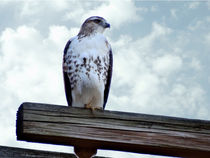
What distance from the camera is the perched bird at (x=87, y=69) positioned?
453 cm

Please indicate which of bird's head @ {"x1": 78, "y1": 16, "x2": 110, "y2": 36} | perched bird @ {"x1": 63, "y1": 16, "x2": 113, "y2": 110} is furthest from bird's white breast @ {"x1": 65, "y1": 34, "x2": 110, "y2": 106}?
bird's head @ {"x1": 78, "y1": 16, "x2": 110, "y2": 36}

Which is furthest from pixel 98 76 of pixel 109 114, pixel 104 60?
pixel 109 114

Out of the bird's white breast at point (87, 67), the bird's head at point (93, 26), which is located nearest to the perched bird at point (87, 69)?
the bird's white breast at point (87, 67)

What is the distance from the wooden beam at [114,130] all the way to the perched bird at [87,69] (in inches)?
98.6

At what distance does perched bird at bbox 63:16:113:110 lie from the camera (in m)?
4.53

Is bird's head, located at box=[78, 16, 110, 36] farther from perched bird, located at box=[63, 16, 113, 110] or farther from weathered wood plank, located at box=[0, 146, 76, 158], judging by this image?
weathered wood plank, located at box=[0, 146, 76, 158]

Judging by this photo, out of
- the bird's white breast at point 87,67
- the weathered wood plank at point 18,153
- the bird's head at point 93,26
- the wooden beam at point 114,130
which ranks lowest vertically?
the weathered wood plank at point 18,153

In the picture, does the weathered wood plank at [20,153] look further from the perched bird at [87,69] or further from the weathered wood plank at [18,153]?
the perched bird at [87,69]

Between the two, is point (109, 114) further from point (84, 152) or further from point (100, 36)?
point (100, 36)

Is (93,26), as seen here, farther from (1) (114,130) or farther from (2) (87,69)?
(1) (114,130)

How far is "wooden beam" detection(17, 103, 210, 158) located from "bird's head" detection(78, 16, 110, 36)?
10.9 feet

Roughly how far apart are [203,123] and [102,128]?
493mm

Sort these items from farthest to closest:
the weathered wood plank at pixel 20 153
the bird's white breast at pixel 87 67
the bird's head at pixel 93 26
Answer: the bird's head at pixel 93 26
the bird's white breast at pixel 87 67
the weathered wood plank at pixel 20 153

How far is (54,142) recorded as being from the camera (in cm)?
188
